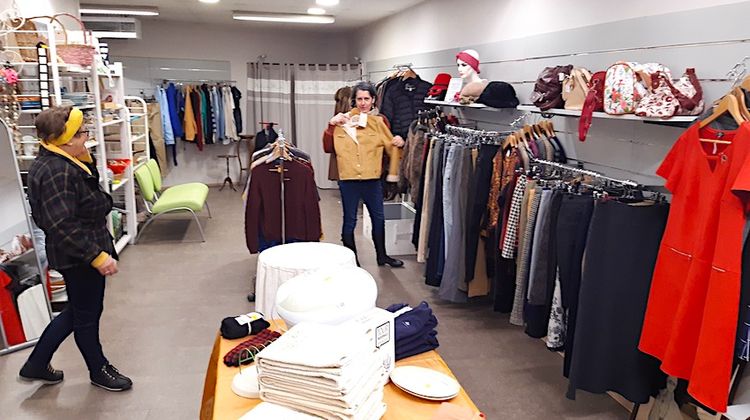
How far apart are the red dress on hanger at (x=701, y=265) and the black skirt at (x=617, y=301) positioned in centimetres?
11

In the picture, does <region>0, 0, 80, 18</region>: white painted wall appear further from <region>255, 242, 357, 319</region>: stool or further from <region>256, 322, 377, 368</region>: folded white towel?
<region>256, 322, 377, 368</region>: folded white towel

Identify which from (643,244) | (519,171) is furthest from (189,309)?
(643,244)

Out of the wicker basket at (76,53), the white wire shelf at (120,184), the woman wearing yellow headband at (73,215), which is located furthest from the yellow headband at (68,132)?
the white wire shelf at (120,184)

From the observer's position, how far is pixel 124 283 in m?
4.70

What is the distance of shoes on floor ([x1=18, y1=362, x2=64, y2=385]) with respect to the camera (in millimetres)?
3072

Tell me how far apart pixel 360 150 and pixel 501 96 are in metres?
1.22

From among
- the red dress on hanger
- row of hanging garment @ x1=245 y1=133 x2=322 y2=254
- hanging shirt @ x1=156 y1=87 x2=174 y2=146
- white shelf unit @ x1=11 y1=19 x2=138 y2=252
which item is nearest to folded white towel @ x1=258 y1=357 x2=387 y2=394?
the red dress on hanger

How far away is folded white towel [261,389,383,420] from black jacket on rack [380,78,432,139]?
4274 mm

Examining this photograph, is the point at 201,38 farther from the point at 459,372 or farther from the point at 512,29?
the point at 459,372

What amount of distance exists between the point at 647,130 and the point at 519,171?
0.72 meters

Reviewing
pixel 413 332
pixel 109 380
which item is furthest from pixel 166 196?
pixel 413 332

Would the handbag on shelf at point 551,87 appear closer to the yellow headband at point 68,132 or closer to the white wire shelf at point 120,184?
the yellow headband at point 68,132

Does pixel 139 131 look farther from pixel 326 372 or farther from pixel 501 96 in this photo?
pixel 326 372

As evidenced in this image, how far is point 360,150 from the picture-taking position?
4.65m
